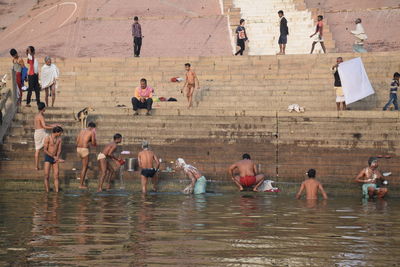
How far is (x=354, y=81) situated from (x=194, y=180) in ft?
16.3

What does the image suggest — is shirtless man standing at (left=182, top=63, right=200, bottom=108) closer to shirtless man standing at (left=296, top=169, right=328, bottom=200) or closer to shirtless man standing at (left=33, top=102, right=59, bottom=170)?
shirtless man standing at (left=33, top=102, right=59, bottom=170)

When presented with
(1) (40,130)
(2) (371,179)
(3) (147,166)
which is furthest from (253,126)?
(1) (40,130)

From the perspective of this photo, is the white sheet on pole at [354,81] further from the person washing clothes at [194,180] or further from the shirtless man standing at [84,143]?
the shirtless man standing at [84,143]

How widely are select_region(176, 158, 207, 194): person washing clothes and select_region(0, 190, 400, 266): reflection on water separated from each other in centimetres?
96

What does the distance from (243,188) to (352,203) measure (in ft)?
7.09

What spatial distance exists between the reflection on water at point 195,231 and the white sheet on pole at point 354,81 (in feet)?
15.1

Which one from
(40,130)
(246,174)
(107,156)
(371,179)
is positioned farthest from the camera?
(40,130)

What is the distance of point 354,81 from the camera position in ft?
62.6

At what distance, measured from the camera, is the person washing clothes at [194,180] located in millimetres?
15625

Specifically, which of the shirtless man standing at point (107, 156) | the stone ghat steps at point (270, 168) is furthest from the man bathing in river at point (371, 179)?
the shirtless man standing at point (107, 156)

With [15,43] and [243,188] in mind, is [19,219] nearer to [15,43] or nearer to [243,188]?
[243,188]

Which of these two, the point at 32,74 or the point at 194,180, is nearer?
the point at 194,180

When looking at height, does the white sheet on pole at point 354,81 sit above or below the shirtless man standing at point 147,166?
above

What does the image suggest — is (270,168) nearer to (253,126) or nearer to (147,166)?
(253,126)
